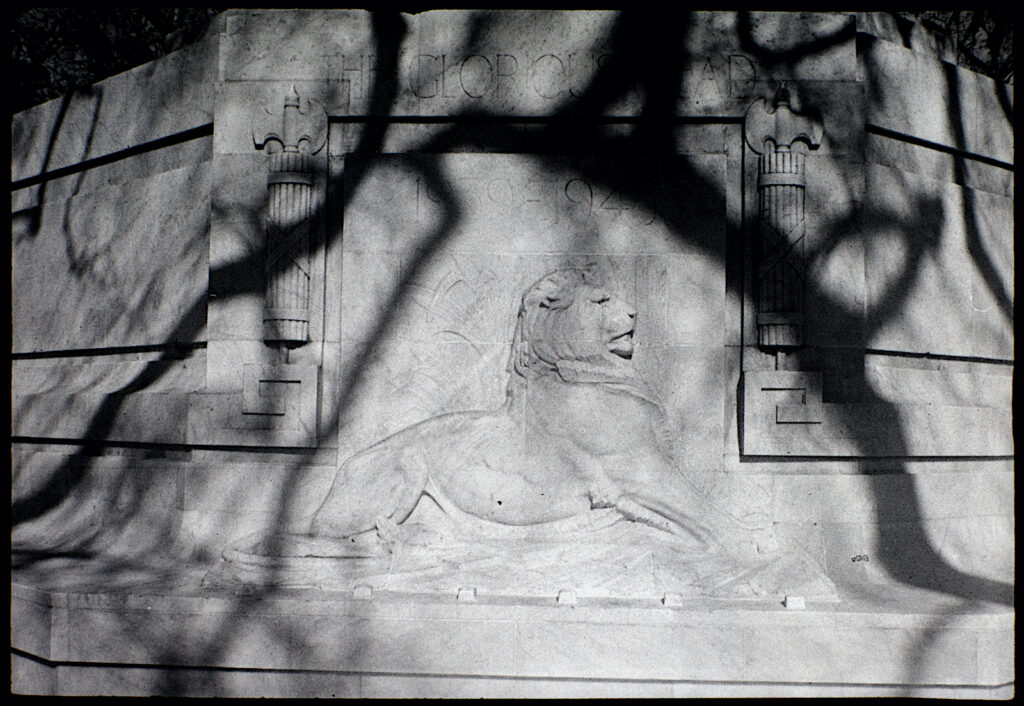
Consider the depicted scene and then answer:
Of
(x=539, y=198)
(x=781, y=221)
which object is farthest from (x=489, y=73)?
(x=781, y=221)

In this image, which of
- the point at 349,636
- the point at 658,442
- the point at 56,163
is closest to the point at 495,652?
the point at 349,636

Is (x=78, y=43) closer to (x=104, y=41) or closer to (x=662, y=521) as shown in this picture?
(x=104, y=41)

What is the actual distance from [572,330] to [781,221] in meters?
1.93

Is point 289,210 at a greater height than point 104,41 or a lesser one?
lesser

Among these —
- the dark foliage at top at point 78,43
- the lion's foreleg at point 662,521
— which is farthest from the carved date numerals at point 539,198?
the dark foliage at top at point 78,43

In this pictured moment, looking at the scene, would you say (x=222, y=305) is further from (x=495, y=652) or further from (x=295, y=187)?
(x=495, y=652)

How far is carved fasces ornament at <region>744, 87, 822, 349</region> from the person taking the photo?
8.07m

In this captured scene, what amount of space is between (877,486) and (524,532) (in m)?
2.95

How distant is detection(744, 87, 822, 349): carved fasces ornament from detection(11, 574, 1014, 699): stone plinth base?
2.29 metres

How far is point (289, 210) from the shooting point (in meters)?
8.33

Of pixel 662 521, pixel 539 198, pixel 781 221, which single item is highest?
pixel 539 198

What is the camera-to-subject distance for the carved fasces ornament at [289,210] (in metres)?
8.26

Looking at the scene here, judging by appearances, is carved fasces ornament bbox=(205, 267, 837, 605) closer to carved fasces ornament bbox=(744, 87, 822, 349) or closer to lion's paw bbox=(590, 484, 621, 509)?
lion's paw bbox=(590, 484, 621, 509)

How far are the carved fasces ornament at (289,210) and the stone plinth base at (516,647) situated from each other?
7.73ft
